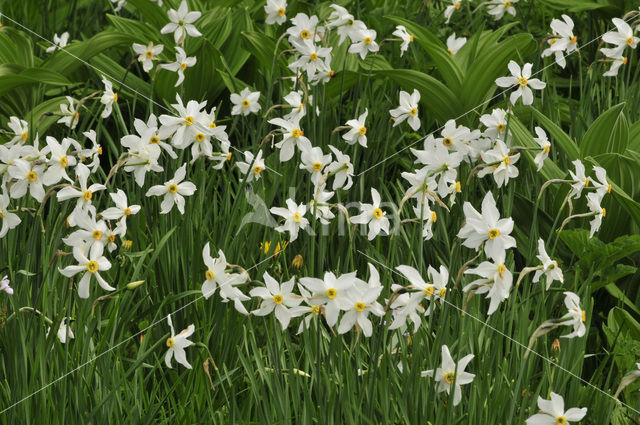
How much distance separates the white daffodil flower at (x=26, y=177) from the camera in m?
1.74

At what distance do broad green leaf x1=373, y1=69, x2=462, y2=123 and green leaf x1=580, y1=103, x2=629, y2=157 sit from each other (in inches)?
24.0

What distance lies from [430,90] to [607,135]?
0.70 metres

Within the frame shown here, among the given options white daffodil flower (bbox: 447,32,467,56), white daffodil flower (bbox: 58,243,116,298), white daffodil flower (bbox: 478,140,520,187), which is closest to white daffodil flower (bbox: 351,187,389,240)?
white daffodil flower (bbox: 478,140,520,187)

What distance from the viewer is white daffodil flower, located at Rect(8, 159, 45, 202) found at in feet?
5.72

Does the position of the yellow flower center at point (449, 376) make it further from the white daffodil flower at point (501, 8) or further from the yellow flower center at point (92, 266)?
the white daffodil flower at point (501, 8)

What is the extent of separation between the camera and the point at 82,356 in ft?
5.54

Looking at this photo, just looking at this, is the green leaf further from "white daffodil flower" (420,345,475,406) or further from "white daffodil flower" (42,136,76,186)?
"white daffodil flower" (42,136,76,186)

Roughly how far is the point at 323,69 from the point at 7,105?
1481mm

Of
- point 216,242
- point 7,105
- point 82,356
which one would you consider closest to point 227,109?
point 7,105

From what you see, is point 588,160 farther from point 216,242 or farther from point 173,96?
point 173,96

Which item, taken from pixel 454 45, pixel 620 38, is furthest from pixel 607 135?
pixel 454 45

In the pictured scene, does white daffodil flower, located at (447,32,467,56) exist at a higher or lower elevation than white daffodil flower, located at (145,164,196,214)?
higher

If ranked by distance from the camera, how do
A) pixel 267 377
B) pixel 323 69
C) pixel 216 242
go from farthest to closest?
pixel 323 69
pixel 216 242
pixel 267 377

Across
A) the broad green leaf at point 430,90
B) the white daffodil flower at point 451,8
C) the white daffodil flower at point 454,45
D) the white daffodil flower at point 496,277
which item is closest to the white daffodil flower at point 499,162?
the white daffodil flower at point 496,277
